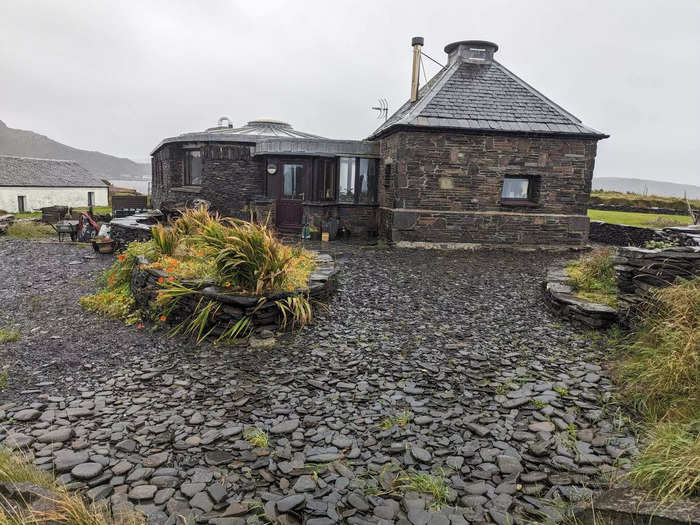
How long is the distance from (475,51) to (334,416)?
1512 cm

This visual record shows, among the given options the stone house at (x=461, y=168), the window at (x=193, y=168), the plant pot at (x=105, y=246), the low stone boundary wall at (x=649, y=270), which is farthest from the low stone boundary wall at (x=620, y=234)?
the window at (x=193, y=168)

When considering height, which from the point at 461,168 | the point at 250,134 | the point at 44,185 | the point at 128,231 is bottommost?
the point at 128,231

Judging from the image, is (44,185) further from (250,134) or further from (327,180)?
(327,180)

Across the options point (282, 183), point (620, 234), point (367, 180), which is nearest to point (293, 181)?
point (282, 183)

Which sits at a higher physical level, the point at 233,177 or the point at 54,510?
the point at 233,177

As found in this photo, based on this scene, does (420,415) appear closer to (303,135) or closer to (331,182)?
(331,182)

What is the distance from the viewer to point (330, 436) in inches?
158

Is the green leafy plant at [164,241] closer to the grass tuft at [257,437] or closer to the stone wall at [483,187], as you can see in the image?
the grass tuft at [257,437]

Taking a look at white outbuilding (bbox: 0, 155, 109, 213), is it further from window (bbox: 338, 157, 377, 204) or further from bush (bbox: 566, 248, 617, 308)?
bush (bbox: 566, 248, 617, 308)

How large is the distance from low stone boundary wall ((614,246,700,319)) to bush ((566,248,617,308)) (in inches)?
20.9

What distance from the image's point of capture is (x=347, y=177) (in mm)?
16312

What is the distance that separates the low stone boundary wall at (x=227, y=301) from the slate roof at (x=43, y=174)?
48149mm

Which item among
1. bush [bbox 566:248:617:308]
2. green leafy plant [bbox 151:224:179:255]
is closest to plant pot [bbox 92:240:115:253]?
green leafy plant [bbox 151:224:179:255]

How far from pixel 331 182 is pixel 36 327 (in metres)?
10.9
